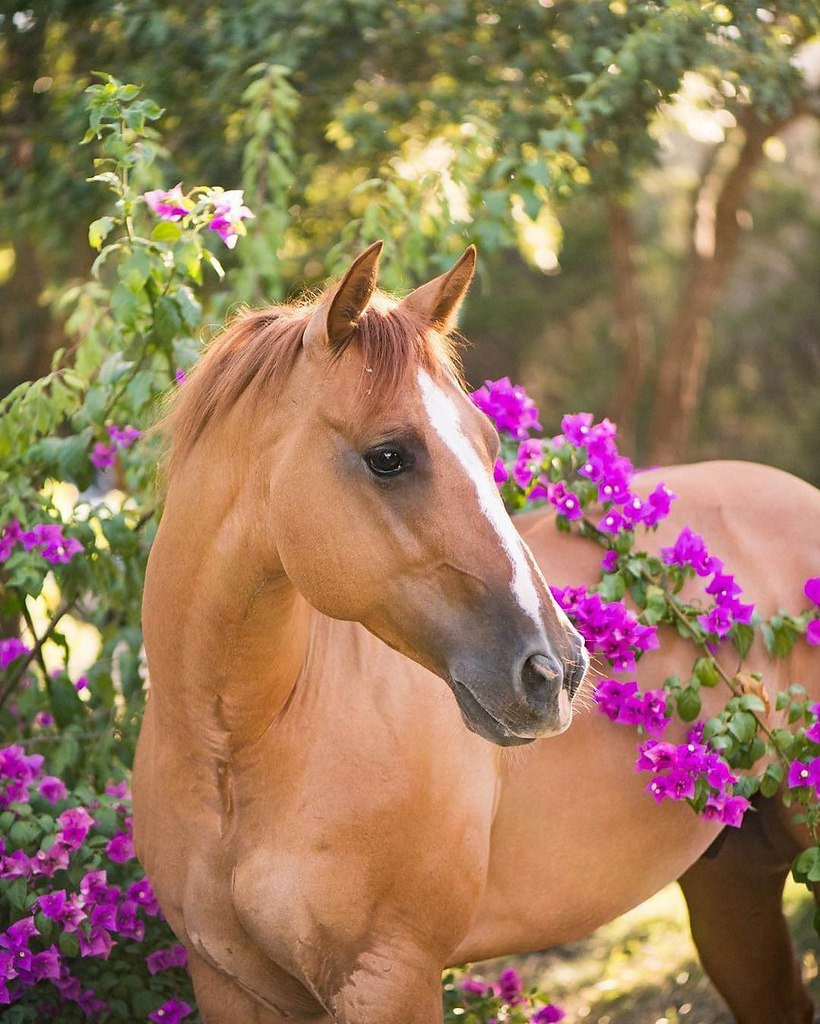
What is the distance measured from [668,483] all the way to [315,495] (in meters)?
1.43

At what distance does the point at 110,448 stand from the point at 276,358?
1.35 meters

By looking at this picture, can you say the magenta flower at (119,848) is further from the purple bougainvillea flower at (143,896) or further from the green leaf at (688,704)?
the green leaf at (688,704)

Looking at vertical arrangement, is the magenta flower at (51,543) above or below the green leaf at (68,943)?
above

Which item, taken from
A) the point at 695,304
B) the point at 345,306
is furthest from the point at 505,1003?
the point at 695,304

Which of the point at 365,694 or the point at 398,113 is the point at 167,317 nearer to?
the point at 365,694

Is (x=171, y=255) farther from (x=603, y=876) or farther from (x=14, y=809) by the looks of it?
(x=603, y=876)

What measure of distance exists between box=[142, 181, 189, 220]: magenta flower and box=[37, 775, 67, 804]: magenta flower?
4.82 ft

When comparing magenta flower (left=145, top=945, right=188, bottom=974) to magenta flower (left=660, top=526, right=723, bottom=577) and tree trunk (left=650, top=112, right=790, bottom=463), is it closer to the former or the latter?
magenta flower (left=660, top=526, right=723, bottom=577)

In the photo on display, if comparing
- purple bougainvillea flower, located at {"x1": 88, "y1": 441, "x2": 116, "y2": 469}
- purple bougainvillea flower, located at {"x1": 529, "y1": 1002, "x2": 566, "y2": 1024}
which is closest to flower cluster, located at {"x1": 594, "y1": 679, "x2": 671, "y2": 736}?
purple bougainvillea flower, located at {"x1": 529, "y1": 1002, "x2": 566, "y2": 1024}

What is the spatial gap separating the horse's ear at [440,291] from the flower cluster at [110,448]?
1.35 m

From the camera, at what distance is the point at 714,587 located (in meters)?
2.77

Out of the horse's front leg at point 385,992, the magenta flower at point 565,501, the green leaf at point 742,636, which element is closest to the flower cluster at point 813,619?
the green leaf at point 742,636

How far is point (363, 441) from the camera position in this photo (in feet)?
6.57

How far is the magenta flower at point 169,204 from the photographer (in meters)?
2.88
